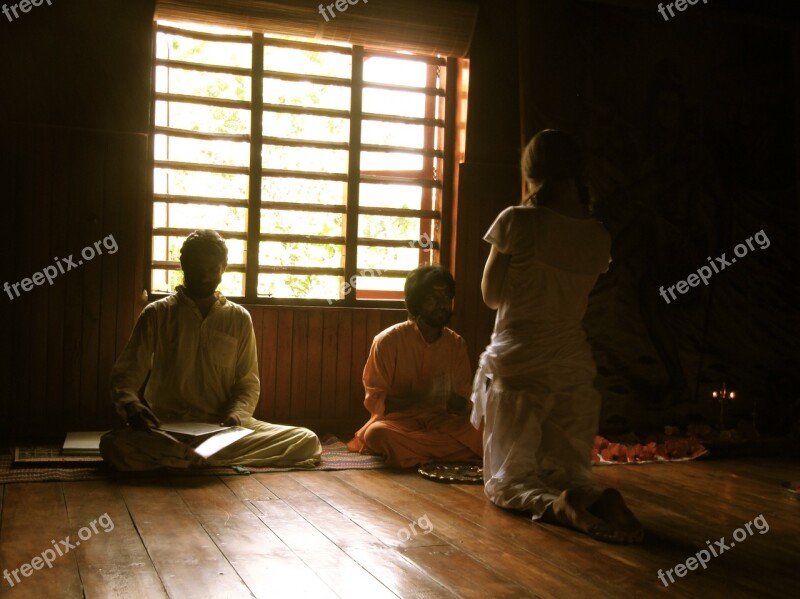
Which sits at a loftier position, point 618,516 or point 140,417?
point 140,417

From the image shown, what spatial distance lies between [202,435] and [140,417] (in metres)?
0.37

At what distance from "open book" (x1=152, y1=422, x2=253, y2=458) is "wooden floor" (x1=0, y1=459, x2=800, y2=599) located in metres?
0.18

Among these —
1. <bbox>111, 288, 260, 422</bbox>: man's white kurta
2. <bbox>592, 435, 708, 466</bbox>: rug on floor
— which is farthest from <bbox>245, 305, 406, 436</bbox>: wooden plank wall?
<bbox>592, 435, 708, 466</bbox>: rug on floor

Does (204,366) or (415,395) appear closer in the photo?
(204,366)

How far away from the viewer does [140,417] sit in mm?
4535

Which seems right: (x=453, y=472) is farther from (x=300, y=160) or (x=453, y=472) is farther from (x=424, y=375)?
(x=300, y=160)

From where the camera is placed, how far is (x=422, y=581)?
115 inches

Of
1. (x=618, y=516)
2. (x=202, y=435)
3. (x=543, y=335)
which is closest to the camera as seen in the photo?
(x=618, y=516)

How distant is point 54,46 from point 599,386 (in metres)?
4.30

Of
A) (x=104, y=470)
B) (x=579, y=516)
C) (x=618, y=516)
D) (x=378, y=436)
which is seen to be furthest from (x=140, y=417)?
(x=618, y=516)

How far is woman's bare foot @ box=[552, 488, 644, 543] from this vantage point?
Result: 3510 millimetres

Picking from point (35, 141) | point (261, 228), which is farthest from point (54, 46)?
point (261, 228)

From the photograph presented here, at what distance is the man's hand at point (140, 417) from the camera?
14.8 feet

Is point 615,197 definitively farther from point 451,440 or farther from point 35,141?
point 35,141
